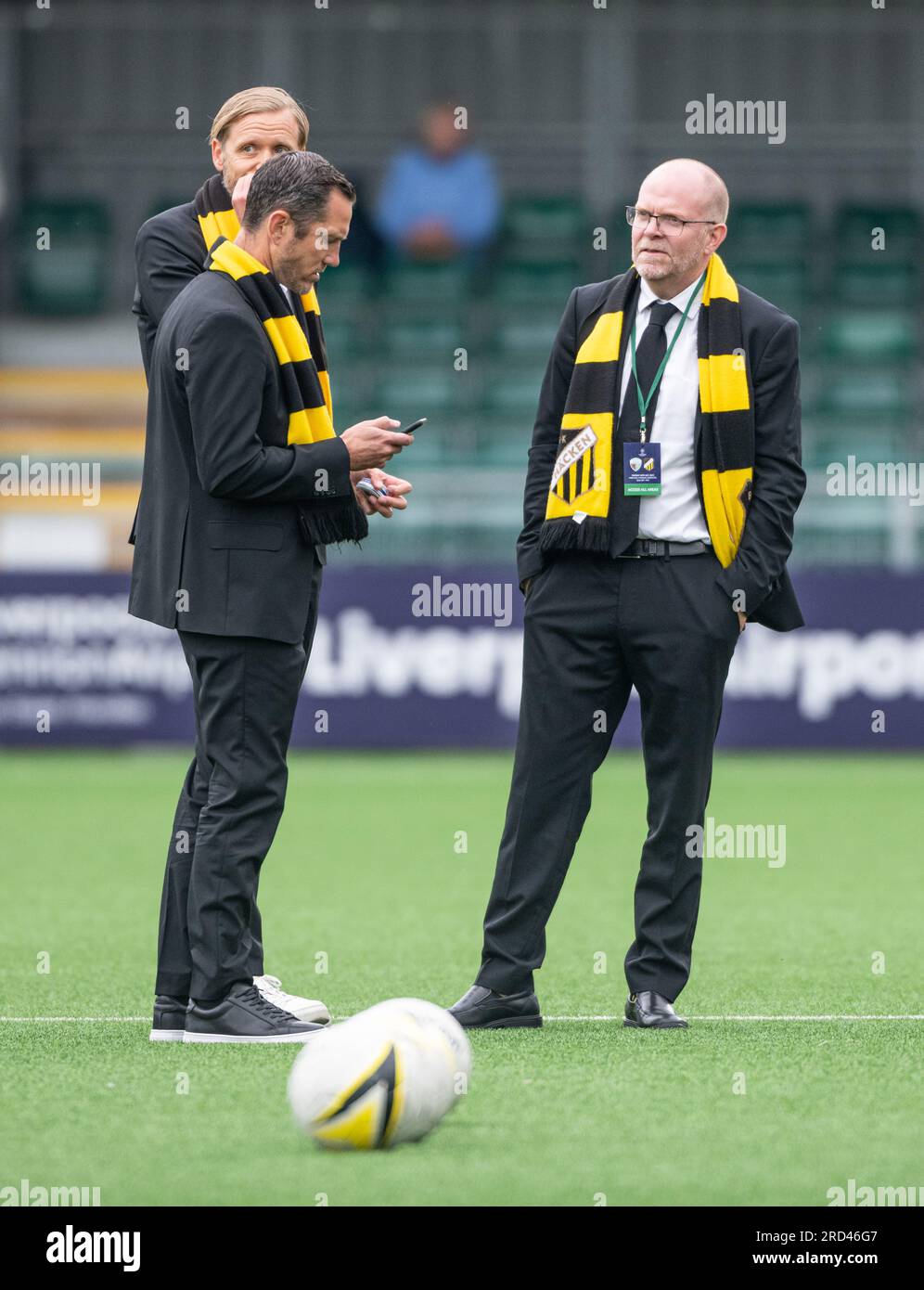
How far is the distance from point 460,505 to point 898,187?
23.0ft

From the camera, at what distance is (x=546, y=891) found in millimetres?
5414

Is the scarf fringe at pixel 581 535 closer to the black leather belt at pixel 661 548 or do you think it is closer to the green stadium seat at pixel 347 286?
the black leather belt at pixel 661 548

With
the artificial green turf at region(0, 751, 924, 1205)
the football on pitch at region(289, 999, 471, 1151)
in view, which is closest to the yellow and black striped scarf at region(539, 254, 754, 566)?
the artificial green turf at region(0, 751, 924, 1205)

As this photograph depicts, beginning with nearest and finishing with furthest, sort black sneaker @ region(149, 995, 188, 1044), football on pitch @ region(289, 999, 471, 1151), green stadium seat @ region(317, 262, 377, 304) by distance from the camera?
football on pitch @ region(289, 999, 471, 1151) < black sneaker @ region(149, 995, 188, 1044) < green stadium seat @ region(317, 262, 377, 304)

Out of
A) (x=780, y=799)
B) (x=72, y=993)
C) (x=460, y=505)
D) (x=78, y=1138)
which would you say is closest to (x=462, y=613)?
(x=460, y=505)

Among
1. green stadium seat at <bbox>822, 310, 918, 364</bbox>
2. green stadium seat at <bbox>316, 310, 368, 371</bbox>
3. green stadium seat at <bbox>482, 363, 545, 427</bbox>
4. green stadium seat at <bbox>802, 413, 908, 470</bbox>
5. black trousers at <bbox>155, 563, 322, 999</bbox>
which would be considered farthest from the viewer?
green stadium seat at <bbox>822, 310, 918, 364</bbox>

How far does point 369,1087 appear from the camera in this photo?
4.02 meters

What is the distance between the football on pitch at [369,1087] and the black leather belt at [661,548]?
1641 millimetres

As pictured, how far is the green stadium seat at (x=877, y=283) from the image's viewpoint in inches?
718

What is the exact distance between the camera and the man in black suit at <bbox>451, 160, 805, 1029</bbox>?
17.4 ft

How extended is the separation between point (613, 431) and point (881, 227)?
1382 centimetres

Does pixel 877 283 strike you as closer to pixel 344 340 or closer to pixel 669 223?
pixel 344 340

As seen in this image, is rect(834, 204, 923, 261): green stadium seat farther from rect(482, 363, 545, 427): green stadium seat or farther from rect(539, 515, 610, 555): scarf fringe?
rect(539, 515, 610, 555): scarf fringe

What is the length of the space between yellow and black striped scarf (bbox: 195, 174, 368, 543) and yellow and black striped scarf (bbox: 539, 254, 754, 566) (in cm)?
54
